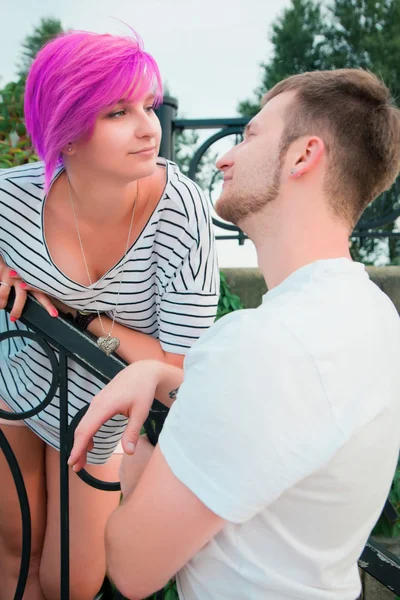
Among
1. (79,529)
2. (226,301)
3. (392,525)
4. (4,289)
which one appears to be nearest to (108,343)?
(4,289)

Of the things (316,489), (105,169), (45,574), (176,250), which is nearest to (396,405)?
(316,489)

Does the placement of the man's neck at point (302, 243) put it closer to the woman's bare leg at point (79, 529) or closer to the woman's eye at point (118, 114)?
the woman's eye at point (118, 114)

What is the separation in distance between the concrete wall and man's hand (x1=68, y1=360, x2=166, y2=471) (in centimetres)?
224

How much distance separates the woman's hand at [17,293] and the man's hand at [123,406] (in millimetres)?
403

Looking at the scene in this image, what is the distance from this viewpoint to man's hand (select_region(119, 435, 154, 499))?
1136 mm

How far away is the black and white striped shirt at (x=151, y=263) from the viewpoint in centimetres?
176

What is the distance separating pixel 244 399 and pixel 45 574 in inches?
60.2

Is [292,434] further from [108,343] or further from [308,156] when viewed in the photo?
[108,343]

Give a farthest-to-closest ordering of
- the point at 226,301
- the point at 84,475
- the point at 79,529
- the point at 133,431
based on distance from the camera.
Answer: the point at 226,301, the point at 79,529, the point at 84,475, the point at 133,431

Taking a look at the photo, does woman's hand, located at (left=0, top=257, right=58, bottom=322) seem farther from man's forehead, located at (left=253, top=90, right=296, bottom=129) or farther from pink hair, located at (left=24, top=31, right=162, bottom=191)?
man's forehead, located at (left=253, top=90, right=296, bottom=129)

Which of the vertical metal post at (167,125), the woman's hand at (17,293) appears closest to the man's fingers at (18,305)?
the woman's hand at (17,293)

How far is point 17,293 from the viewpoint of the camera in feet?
5.32

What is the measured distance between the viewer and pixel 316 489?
95 centimetres

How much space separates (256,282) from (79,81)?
6.46ft
